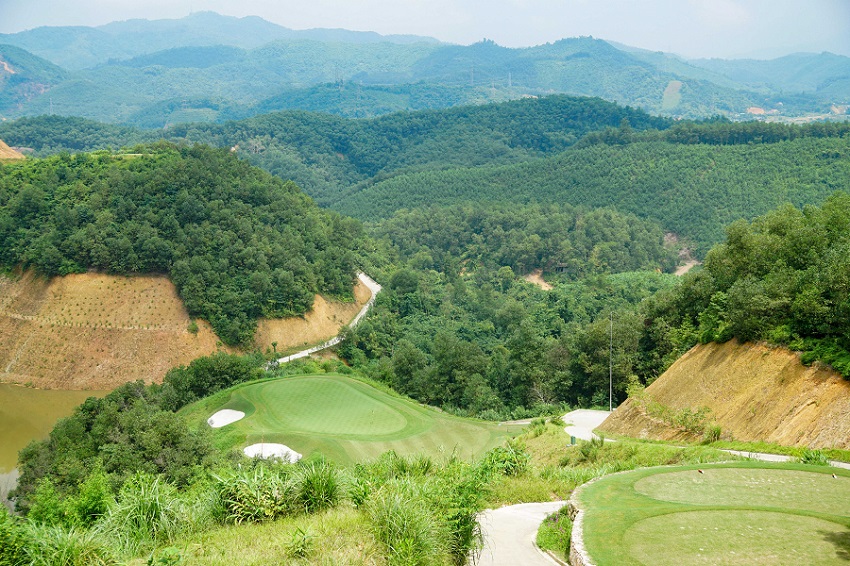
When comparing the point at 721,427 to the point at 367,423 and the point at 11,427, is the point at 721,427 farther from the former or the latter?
the point at 11,427

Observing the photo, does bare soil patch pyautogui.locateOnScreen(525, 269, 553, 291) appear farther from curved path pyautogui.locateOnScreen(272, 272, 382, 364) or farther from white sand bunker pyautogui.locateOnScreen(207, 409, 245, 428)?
white sand bunker pyautogui.locateOnScreen(207, 409, 245, 428)

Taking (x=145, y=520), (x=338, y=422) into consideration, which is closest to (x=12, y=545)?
(x=145, y=520)

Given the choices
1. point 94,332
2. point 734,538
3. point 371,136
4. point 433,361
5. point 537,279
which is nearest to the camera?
point 734,538

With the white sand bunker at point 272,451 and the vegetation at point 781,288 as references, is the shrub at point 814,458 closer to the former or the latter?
the vegetation at point 781,288

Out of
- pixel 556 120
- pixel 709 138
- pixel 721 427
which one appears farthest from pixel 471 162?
pixel 721 427

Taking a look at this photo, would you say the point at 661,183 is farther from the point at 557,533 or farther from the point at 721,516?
the point at 721,516

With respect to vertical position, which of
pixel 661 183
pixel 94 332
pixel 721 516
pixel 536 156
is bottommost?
pixel 94 332

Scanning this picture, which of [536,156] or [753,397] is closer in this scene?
[753,397]
